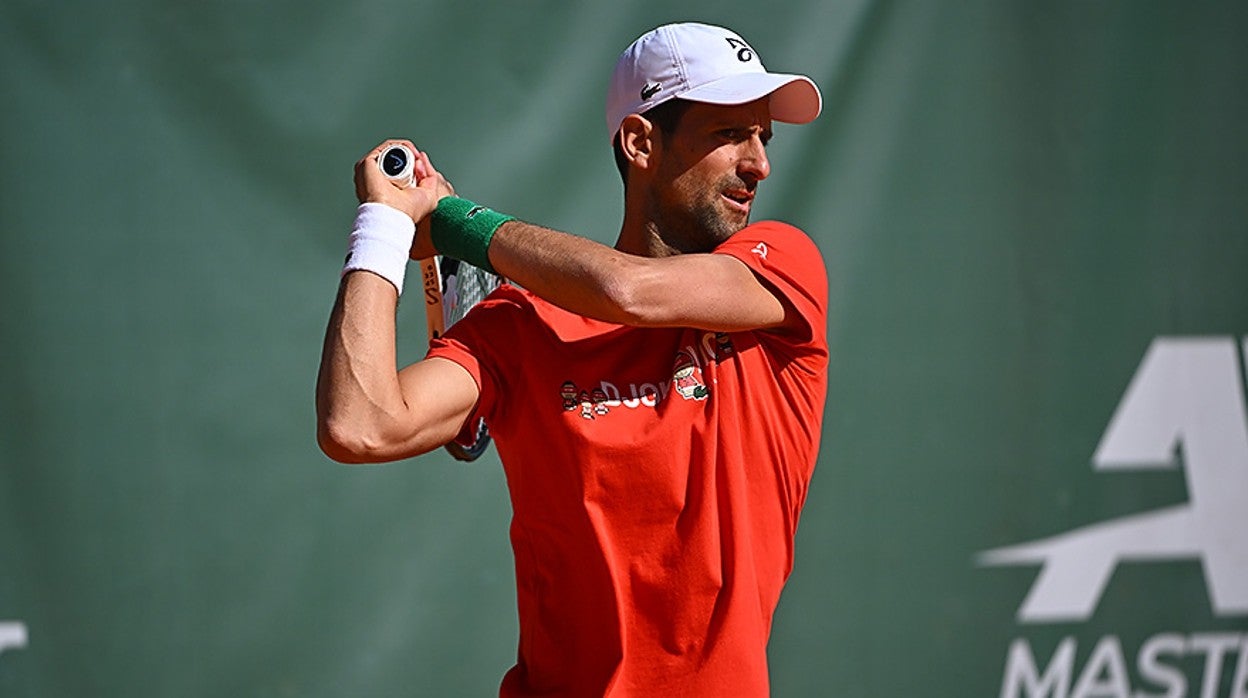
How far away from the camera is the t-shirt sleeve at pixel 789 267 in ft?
6.45

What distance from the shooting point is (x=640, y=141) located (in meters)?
2.14

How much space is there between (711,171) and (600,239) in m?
0.94

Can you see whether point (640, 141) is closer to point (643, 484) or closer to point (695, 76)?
point (695, 76)

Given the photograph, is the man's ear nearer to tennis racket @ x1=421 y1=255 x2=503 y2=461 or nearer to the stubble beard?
the stubble beard

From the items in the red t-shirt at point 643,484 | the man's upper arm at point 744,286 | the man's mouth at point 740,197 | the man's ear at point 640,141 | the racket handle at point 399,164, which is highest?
the man's ear at point 640,141

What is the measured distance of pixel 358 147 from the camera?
290 cm

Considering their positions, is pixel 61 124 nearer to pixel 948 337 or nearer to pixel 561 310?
pixel 561 310

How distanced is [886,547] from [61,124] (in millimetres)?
1865

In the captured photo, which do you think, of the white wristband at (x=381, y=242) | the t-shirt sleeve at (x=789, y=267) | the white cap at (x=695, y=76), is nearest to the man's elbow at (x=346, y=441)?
the white wristband at (x=381, y=242)

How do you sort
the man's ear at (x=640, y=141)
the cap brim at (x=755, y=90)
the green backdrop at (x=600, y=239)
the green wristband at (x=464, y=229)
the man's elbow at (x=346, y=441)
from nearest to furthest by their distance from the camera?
the man's elbow at (x=346, y=441)
the green wristband at (x=464, y=229)
the cap brim at (x=755, y=90)
the man's ear at (x=640, y=141)
the green backdrop at (x=600, y=239)

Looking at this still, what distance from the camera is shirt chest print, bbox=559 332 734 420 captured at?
1.93m

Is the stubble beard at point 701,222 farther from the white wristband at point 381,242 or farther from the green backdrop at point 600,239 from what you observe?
the green backdrop at point 600,239

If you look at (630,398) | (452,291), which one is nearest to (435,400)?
(630,398)

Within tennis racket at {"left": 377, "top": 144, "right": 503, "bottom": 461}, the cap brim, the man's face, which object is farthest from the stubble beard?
tennis racket at {"left": 377, "top": 144, "right": 503, "bottom": 461}
